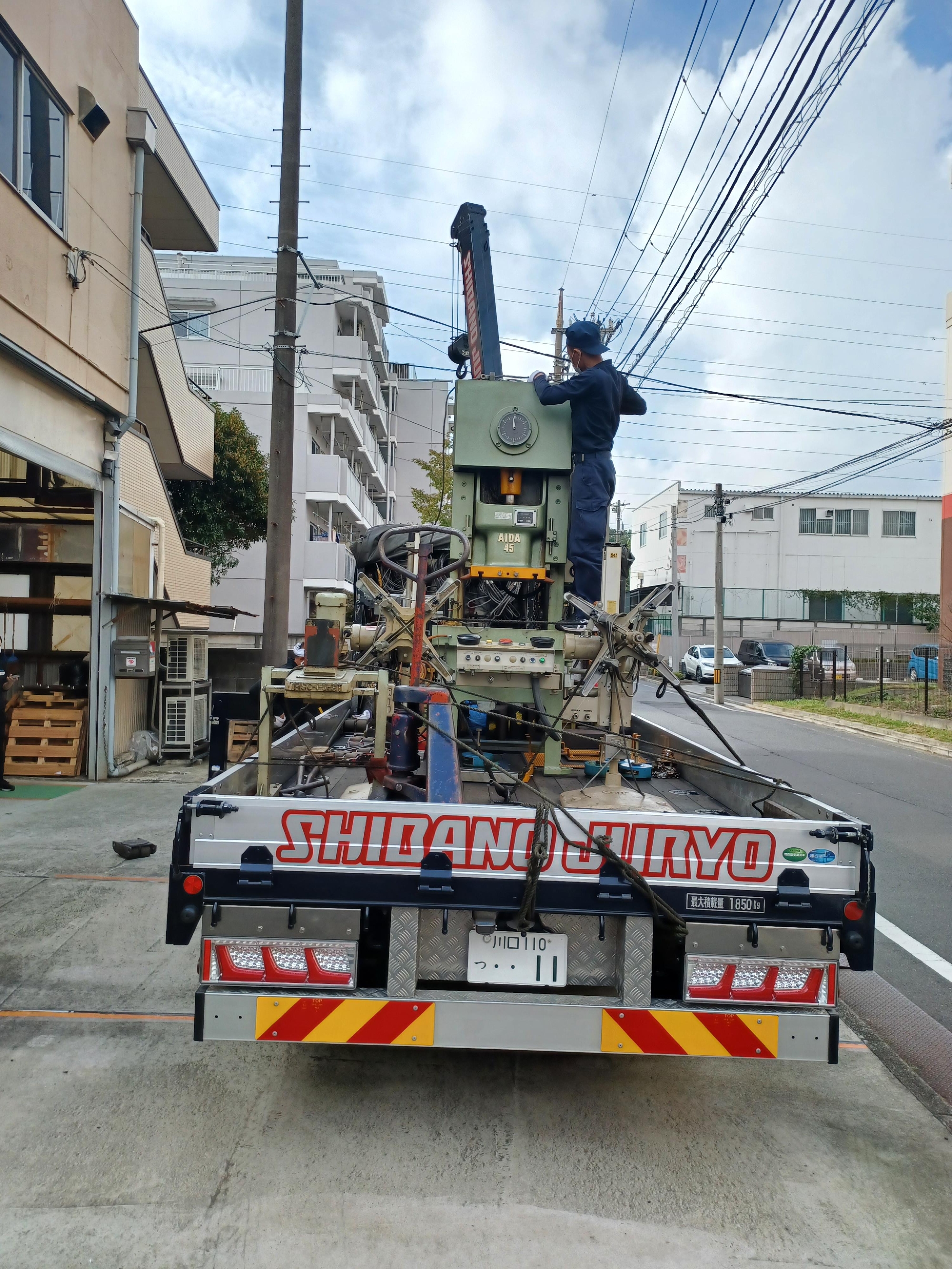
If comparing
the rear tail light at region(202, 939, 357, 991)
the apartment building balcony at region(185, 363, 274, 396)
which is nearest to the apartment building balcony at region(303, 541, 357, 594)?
the apartment building balcony at region(185, 363, 274, 396)

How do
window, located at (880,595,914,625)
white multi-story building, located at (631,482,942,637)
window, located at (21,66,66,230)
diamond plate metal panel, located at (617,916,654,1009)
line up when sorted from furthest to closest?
1. white multi-story building, located at (631,482,942,637)
2. window, located at (880,595,914,625)
3. window, located at (21,66,66,230)
4. diamond plate metal panel, located at (617,916,654,1009)

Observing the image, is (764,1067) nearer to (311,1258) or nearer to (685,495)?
(311,1258)

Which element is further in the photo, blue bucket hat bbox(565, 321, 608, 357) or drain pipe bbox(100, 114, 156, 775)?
drain pipe bbox(100, 114, 156, 775)

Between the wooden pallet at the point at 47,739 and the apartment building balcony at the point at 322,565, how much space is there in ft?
52.6

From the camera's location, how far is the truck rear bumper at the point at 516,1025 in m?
3.12

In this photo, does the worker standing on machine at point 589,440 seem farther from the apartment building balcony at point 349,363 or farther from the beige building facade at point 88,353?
the apartment building balcony at point 349,363

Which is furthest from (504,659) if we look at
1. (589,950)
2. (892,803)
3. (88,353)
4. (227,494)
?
(227,494)

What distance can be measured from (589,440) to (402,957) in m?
4.57

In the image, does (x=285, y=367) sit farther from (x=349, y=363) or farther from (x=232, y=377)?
(x=349, y=363)

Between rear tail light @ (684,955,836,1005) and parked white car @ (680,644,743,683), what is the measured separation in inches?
1239

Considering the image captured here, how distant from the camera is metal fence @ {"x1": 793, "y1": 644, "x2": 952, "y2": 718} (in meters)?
21.0

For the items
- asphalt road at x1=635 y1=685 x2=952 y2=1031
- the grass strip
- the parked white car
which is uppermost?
the parked white car

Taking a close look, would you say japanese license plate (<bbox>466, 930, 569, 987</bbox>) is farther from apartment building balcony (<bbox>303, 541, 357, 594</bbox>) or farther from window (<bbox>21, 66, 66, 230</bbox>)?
apartment building balcony (<bbox>303, 541, 357, 594</bbox>)

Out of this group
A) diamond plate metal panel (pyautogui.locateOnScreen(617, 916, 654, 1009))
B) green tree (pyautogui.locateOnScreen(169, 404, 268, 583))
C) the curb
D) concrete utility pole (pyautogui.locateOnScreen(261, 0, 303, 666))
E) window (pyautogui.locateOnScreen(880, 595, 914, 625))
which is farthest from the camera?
window (pyautogui.locateOnScreen(880, 595, 914, 625))
